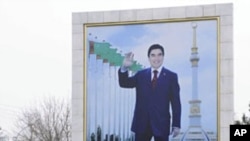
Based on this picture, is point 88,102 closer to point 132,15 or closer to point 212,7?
point 132,15

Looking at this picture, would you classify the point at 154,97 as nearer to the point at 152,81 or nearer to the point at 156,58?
the point at 152,81

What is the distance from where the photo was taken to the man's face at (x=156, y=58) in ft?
47.7

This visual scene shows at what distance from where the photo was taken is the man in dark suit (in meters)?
14.4

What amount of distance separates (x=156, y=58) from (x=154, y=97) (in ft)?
2.78

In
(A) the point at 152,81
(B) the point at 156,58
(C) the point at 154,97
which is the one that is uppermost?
(B) the point at 156,58

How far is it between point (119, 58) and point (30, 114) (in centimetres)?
1808

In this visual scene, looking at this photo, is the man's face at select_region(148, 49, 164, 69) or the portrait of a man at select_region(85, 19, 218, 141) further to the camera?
the man's face at select_region(148, 49, 164, 69)

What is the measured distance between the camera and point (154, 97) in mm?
14586

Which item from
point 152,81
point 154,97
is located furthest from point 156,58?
point 154,97

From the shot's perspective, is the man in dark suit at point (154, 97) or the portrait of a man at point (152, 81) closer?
the portrait of a man at point (152, 81)

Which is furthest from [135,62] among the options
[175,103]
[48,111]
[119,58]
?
[48,111]

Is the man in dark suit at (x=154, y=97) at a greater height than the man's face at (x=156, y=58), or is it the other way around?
the man's face at (x=156, y=58)

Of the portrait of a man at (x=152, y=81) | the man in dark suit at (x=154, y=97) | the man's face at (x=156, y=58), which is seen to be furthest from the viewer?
the man's face at (x=156, y=58)

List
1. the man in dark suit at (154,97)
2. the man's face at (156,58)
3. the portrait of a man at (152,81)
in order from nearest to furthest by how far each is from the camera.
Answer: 1. the portrait of a man at (152,81)
2. the man in dark suit at (154,97)
3. the man's face at (156,58)
